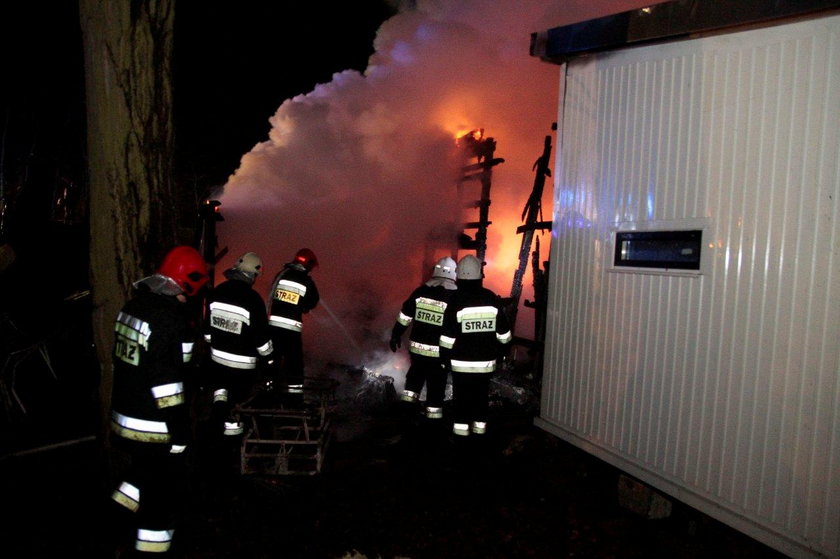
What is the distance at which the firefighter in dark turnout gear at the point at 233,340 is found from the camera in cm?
540

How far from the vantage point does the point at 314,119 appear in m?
15.6

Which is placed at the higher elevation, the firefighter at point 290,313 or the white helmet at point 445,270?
the white helmet at point 445,270

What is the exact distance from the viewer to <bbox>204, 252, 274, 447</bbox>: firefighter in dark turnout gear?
540 cm

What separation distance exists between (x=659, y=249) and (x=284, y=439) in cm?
436

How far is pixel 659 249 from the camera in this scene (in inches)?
179

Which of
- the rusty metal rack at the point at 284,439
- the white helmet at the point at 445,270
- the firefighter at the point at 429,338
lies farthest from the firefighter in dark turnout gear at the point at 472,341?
the rusty metal rack at the point at 284,439

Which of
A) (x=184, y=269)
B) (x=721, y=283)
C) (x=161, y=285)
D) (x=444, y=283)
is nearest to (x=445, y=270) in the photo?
(x=444, y=283)

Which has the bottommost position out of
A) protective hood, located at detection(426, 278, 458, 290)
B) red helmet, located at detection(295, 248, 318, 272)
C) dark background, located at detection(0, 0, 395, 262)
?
protective hood, located at detection(426, 278, 458, 290)

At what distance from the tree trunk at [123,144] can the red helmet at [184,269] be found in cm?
104

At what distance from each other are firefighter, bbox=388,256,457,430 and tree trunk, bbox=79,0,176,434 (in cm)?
308

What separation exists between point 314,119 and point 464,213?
610 centimetres

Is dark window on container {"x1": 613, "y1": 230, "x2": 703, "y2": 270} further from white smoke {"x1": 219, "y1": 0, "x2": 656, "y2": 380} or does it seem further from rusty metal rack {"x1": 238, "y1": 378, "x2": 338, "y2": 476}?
white smoke {"x1": 219, "y1": 0, "x2": 656, "y2": 380}

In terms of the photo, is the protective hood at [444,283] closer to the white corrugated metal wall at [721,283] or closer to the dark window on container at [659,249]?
the white corrugated metal wall at [721,283]

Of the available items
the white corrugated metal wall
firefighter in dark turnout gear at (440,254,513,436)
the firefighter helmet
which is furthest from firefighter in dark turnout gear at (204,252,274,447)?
the white corrugated metal wall
